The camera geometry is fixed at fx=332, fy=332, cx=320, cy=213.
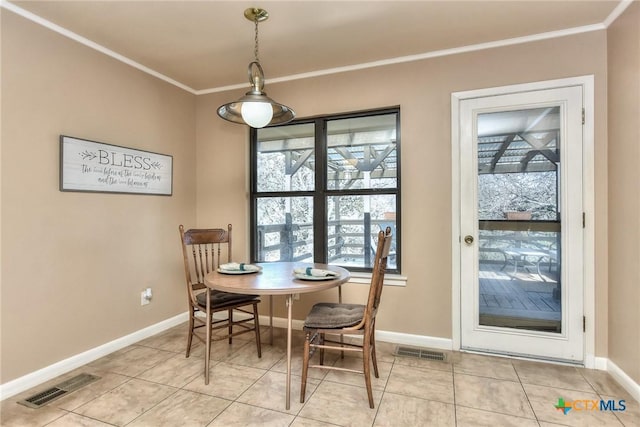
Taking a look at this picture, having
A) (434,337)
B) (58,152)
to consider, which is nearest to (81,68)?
(58,152)

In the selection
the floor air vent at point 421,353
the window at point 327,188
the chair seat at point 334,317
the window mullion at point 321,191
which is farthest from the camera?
the window mullion at point 321,191

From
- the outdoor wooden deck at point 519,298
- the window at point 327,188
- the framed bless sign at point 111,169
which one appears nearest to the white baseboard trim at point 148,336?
the outdoor wooden deck at point 519,298

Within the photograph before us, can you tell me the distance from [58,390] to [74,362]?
327 millimetres

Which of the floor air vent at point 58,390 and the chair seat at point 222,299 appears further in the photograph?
the chair seat at point 222,299

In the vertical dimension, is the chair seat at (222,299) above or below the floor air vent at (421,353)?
above

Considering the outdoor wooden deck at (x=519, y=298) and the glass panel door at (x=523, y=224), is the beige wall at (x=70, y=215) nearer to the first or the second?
the glass panel door at (x=523, y=224)

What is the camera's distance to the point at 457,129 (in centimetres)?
270

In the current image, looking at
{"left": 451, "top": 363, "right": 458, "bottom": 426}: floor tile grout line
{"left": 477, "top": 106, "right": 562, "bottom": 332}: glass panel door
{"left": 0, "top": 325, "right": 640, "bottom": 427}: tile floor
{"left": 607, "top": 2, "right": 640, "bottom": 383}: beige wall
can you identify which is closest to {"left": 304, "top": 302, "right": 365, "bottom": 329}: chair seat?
{"left": 0, "top": 325, "right": 640, "bottom": 427}: tile floor

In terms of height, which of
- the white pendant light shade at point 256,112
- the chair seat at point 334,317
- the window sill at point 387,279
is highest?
the white pendant light shade at point 256,112

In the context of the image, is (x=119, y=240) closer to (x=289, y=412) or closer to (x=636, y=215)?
(x=289, y=412)

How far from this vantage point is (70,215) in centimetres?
242

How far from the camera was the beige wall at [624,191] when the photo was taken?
202 cm

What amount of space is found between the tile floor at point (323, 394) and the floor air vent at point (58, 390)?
0.17 feet

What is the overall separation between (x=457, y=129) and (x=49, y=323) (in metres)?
3.35
